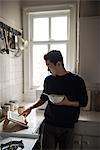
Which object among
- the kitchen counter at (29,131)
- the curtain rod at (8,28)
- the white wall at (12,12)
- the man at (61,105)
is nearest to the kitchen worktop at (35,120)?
the kitchen counter at (29,131)

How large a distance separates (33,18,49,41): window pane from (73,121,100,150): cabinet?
121cm

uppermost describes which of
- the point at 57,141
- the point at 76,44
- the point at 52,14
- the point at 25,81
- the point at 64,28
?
the point at 52,14

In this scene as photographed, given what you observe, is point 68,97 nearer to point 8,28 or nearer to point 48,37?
point 8,28

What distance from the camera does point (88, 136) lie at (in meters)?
1.81

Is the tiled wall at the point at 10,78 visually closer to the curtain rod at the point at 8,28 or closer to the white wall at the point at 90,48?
the curtain rod at the point at 8,28

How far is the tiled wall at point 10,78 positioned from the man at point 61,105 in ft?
2.28

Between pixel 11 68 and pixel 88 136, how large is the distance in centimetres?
111

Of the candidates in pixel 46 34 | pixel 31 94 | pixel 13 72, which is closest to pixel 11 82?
pixel 13 72

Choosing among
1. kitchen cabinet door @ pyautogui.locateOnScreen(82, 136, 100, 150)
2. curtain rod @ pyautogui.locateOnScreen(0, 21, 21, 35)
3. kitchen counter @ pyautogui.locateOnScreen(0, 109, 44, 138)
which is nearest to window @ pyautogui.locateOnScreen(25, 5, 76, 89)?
curtain rod @ pyautogui.locateOnScreen(0, 21, 21, 35)

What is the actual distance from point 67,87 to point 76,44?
3.53ft

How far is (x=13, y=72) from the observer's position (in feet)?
7.64

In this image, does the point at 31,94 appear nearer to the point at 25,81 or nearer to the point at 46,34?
the point at 25,81

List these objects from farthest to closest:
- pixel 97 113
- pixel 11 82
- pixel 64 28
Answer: pixel 64 28, pixel 11 82, pixel 97 113

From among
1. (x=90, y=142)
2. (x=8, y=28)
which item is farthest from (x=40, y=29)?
(x=90, y=142)
